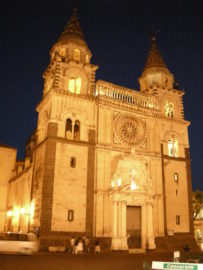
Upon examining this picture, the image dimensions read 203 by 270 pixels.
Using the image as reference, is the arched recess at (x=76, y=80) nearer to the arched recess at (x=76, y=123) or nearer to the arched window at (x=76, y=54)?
the arched window at (x=76, y=54)

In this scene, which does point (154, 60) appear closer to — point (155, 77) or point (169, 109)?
point (155, 77)

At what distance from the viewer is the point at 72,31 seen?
36.8 m

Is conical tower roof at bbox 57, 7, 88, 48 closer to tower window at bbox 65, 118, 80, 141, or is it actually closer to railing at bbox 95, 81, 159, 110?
railing at bbox 95, 81, 159, 110

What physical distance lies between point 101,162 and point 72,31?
16.6m

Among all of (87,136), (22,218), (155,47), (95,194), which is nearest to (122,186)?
(95,194)

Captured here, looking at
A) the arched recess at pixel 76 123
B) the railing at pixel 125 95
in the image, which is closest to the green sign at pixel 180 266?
the arched recess at pixel 76 123

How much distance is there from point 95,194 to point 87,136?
19.9 ft

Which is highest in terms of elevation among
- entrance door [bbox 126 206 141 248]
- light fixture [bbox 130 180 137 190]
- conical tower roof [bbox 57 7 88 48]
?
conical tower roof [bbox 57 7 88 48]

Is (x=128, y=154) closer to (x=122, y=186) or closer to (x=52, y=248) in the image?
(x=122, y=186)

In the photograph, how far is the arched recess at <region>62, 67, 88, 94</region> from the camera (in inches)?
1331

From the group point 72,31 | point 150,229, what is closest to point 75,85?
point 72,31

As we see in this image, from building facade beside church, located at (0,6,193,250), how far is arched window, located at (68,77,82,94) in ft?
0.37

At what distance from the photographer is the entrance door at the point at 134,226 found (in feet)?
98.7

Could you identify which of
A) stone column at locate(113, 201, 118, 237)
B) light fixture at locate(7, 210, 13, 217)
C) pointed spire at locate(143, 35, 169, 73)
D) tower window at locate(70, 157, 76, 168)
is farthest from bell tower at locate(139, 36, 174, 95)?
light fixture at locate(7, 210, 13, 217)
